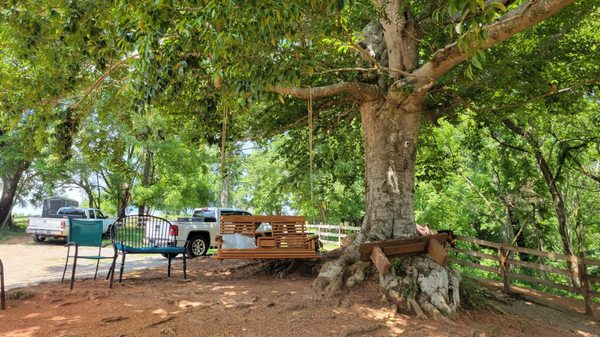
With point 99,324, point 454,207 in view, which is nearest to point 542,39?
point 99,324

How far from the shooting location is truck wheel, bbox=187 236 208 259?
41.2ft

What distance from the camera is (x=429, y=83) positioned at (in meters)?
6.59

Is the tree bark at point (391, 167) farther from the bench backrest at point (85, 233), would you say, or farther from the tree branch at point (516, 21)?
the bench backrest at point (85, 233)

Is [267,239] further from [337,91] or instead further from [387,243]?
[337,91]

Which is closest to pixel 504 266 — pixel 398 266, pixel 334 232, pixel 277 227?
pixel 398 266

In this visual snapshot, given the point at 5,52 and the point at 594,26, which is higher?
the point at 594,26

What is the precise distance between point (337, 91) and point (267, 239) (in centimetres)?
307

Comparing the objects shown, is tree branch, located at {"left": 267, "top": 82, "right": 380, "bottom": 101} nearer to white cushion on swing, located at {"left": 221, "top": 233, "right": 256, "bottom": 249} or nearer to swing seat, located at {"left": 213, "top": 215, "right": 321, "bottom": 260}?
swing seat, located at {"left": 213, "top": 215, "right": 321, "bottom": 260}

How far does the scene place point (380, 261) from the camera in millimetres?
5309

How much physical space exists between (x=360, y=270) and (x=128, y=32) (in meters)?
4.93

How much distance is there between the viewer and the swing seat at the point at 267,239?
265 inches

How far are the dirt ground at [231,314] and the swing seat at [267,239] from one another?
0.54m

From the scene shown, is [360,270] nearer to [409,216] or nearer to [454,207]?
[409,216]

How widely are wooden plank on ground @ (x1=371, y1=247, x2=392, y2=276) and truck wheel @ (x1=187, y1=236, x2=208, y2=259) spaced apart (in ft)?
27.6
